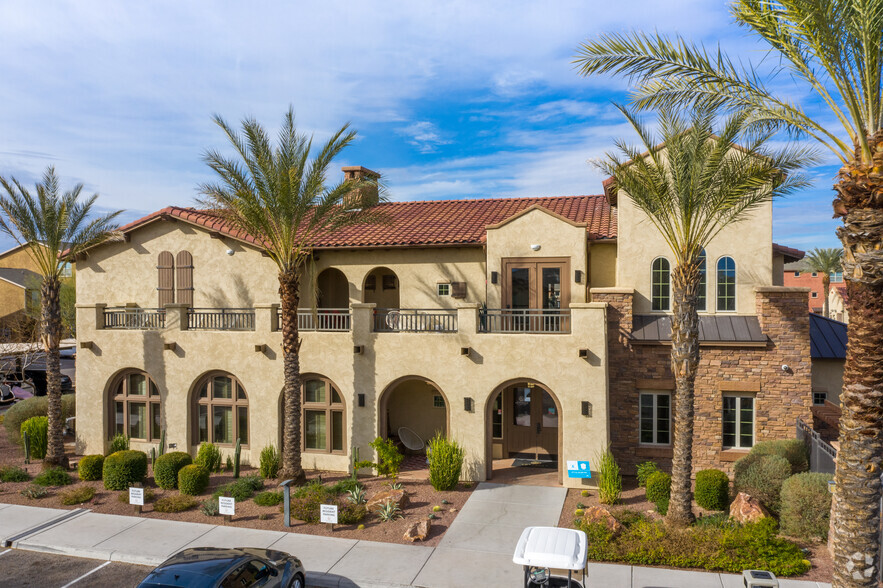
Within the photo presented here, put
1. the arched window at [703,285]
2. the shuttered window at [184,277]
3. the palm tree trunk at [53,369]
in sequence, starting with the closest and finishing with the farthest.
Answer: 1. the arched window at [703,285]
2. the palm tree trunk at [53,369]
3. the shuttered window at [184,277]

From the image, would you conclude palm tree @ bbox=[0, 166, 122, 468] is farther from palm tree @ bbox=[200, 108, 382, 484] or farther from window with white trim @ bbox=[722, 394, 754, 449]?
window with white trim @ bbox=[722, 394, 754, 449]

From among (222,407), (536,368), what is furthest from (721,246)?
(222,407)

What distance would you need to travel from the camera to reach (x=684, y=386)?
13273 mm

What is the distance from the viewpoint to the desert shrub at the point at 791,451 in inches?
593

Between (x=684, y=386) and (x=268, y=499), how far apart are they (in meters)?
10.3

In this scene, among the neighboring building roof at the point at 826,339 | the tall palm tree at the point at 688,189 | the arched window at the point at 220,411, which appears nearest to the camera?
the tall palm tree at the point at 688,189

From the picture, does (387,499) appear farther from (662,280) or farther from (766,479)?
(662,280)

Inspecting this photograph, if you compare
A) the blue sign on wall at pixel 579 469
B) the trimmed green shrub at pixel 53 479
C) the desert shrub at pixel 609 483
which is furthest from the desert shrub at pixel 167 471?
the desert shrub at pixel 609 483

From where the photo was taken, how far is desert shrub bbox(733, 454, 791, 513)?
1368 cm

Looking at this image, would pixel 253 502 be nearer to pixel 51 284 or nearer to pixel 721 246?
pixel 51 284

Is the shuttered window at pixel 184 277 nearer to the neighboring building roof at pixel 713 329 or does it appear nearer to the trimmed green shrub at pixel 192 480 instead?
the trimmed green shrub at pixel 192 480

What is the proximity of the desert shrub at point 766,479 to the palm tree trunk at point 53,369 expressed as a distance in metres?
18.9

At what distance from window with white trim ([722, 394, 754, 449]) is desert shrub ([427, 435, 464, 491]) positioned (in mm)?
7650

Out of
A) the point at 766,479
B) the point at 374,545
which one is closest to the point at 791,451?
the point at 766,479
